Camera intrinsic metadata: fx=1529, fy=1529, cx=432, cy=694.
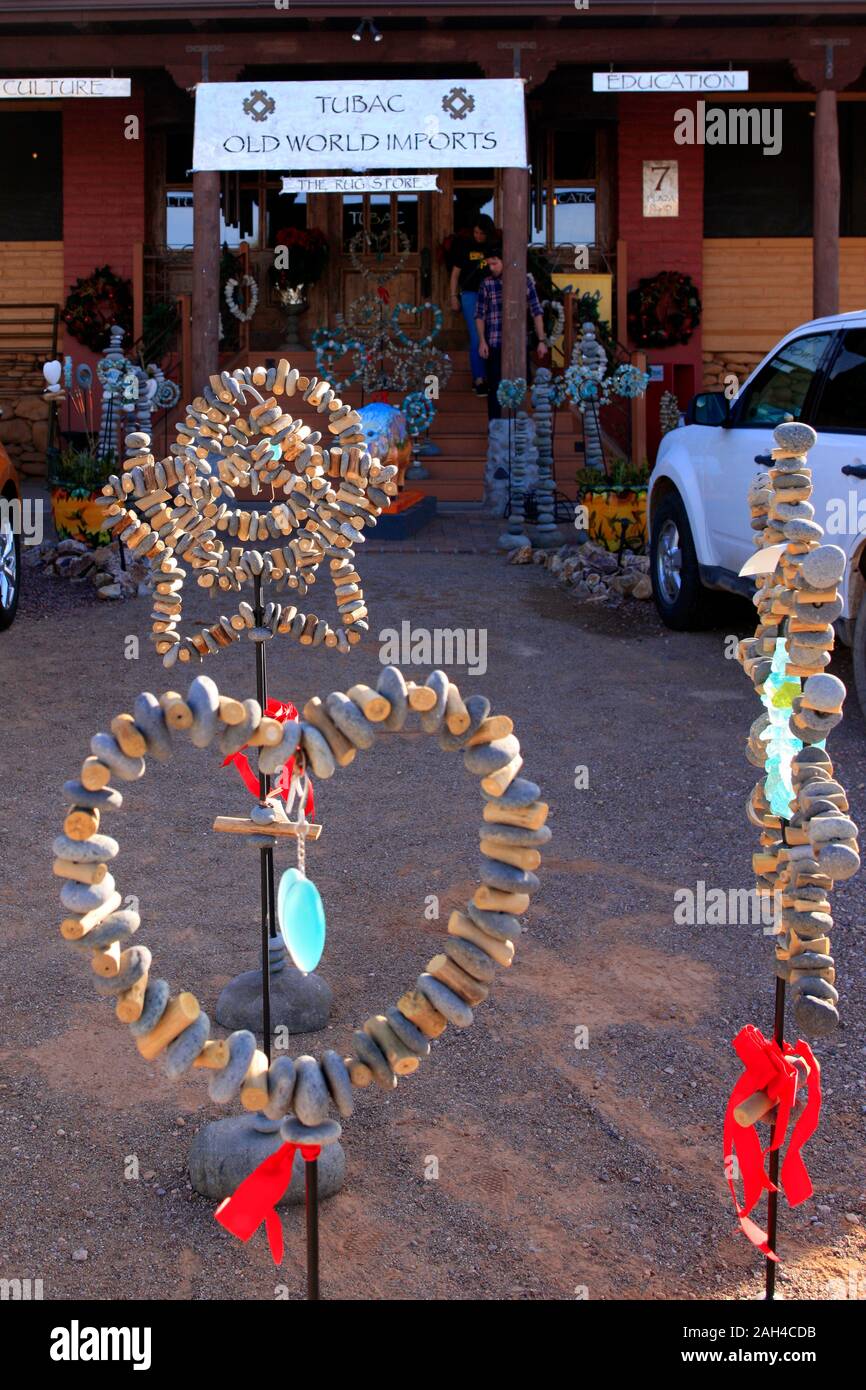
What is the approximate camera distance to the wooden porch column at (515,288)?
45.4ft

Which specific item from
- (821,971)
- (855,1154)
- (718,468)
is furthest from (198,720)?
(718,468)

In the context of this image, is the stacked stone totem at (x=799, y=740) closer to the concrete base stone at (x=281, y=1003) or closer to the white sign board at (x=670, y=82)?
the concrete base stone at (x=281, y=1003)

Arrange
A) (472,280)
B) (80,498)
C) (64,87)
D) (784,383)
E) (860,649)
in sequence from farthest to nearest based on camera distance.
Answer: (472,280)
(64,87)
(80,498)
(784,383)
(860,649)

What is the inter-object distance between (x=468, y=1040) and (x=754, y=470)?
4.53 metres

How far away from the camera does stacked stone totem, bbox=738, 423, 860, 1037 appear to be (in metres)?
2.37

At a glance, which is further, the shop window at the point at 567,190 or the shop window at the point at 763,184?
the shop window at the point at 567,190

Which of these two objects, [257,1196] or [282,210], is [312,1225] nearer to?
[257,1196]

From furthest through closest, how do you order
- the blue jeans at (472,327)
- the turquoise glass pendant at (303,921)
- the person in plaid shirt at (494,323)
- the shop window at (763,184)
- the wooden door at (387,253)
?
1. the wooden door at (387,253)
2. the shop window at (763,184)
3. the blue jeans at (472,327)
4. the person in plaid shirt at (494,323)
5. the turquoise glass pendant at (303,921)

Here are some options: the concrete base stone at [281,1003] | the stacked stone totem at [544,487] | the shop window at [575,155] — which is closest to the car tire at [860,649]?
the concrete base stone at [281,1003]

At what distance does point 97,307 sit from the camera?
1681 cm

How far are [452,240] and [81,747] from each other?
9.78 metres

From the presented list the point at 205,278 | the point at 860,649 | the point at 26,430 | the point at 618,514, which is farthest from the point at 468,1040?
the point at 26,430

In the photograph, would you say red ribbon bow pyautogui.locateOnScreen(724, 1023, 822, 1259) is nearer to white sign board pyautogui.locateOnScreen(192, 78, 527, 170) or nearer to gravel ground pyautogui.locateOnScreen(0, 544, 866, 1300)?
gravel ground pyautogui.locateOnScreen(0, 544, 866, 1300)

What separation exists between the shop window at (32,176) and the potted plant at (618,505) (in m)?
8.71
